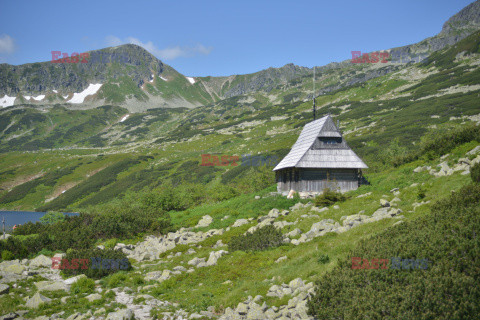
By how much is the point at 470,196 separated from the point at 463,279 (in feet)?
19.6

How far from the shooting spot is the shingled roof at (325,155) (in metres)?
32.0

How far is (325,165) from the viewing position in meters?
32.2

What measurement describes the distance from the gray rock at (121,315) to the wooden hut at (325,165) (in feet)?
76.0

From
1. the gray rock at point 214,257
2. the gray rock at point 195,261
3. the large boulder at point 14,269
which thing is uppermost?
the large boulder at point 14,269

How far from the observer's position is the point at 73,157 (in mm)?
186500

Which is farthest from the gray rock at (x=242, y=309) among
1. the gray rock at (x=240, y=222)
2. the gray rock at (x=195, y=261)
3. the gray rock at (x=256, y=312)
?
the gray rock at (x=240, y=222)

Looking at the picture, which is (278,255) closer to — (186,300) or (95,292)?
(186,300)

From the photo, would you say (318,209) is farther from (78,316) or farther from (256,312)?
(78,316)

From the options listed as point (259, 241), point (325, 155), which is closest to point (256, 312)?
point (259, 241)

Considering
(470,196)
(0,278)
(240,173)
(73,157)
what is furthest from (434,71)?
(73,157)

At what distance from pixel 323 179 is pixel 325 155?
2.82m

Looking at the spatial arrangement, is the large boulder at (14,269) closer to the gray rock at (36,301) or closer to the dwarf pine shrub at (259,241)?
the gray rock at (36,301)

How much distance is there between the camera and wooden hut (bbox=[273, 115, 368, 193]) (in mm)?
32062

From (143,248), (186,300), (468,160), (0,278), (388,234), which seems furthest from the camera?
(143,248)
